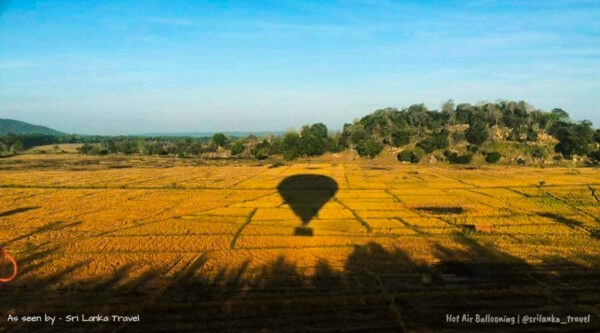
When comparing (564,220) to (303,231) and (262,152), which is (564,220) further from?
(262,152)

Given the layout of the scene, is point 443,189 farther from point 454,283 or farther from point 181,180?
point 181,180

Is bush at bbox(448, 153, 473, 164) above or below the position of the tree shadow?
above

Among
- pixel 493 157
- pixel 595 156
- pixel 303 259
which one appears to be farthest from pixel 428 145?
pixel 303 259

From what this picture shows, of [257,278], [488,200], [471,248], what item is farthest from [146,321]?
[488,200]

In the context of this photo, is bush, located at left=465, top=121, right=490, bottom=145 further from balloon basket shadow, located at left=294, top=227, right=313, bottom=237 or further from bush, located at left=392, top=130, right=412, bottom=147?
balloon basket shadow, located at left=294, top=227, right=313, bottom=237

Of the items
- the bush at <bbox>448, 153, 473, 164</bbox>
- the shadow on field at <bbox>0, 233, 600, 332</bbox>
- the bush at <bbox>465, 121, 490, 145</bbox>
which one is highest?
the bush at <bbox>465, 121, 490, 145</bbox>

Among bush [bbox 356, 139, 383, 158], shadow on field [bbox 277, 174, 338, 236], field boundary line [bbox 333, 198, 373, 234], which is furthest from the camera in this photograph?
bush [bbox 356, 139, 383, 158]

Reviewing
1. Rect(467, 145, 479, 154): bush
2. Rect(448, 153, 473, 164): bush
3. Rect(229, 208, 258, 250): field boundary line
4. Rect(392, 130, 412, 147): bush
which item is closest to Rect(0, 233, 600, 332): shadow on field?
Rect(229, 208, 258, 250): field boundary line
